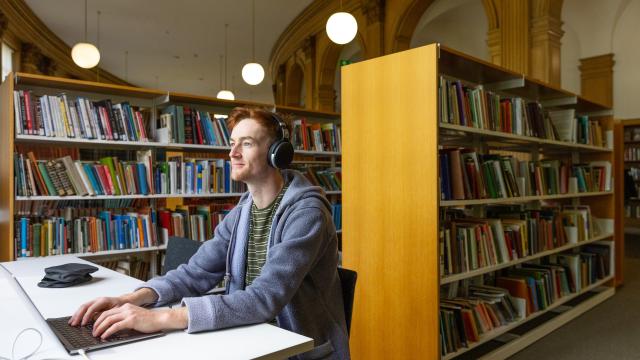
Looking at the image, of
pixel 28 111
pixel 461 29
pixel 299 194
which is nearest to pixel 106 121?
pixel 28 111

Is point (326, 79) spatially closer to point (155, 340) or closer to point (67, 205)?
point (67, 205)

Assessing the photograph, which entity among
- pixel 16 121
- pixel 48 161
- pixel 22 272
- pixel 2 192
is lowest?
pixel 22 272

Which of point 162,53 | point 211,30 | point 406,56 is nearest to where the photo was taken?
point 406,56

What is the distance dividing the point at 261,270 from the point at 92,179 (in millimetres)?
2547

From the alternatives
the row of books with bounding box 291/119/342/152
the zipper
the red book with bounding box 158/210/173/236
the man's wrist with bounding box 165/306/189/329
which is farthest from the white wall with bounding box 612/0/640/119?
the man's wrist with bounding box 165/306/189/329

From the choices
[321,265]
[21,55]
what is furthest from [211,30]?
[321,265]

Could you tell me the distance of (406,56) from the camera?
259cm

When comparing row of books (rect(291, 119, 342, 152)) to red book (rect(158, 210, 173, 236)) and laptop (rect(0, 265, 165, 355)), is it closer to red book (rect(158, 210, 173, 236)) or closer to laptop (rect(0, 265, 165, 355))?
red book (rect(158, 210, 173, 236))

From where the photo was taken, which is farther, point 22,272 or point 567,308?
point 567,308

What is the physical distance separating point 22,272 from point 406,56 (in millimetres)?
2088

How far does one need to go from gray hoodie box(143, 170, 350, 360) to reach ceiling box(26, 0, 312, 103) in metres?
6.91

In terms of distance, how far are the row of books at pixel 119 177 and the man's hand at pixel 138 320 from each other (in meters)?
2.54

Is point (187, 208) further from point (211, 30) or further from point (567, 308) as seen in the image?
point (211, 30)

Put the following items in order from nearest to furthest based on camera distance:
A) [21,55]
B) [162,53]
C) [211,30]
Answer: [21,55] → [211,30] → [162,53]
